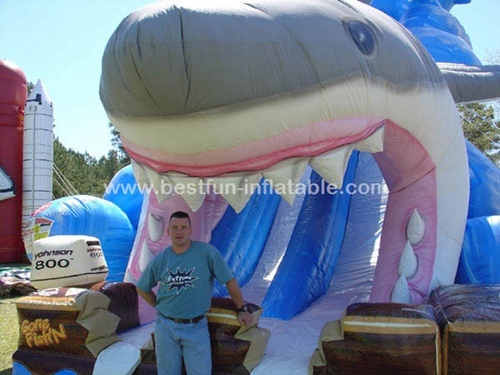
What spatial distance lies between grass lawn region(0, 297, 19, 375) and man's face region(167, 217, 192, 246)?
135cm

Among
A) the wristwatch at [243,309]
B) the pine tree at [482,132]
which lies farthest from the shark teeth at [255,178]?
the pine tree at [482,132]

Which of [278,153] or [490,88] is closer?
[278,153]

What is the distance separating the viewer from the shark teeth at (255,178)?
1.60m

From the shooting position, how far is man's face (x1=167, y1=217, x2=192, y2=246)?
182cm

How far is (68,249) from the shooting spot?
2340 mm

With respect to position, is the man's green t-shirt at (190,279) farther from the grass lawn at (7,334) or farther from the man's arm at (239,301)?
the grass lawn at (7,334)

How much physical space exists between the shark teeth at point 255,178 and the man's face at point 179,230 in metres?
0.10

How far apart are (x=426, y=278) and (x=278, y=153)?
0.87 m

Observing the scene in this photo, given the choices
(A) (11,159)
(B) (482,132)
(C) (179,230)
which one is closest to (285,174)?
(C) (179,230)

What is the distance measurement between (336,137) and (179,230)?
629mm

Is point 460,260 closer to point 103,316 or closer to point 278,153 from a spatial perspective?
point 278,153

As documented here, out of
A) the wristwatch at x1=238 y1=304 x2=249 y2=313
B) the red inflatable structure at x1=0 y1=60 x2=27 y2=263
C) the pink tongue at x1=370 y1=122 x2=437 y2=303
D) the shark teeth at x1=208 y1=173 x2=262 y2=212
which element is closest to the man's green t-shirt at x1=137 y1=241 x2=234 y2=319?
the wristwatch at x1=238 y1=304 x2=249 y2=313

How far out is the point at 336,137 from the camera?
168 centimetres

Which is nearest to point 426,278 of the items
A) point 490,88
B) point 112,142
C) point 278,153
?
point 278,153
